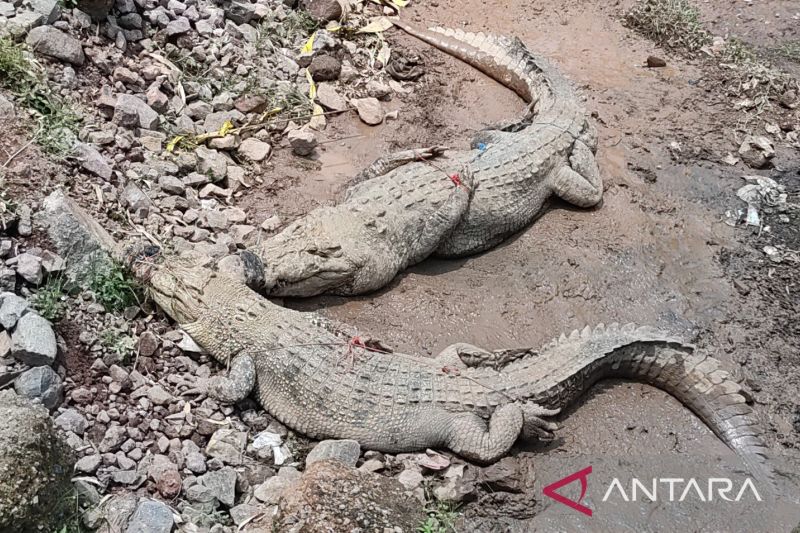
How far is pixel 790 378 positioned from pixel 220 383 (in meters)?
4.21

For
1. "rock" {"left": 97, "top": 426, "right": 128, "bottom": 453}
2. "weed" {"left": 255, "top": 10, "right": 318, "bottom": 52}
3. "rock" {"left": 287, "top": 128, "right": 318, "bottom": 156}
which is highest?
"weed" {"left": 255, "top": 10, "right": 318, "bottom": 52}

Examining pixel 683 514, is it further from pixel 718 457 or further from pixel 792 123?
pixel 792 123

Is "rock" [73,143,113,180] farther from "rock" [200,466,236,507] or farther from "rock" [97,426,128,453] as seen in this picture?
"rock" [200,466,236,507]

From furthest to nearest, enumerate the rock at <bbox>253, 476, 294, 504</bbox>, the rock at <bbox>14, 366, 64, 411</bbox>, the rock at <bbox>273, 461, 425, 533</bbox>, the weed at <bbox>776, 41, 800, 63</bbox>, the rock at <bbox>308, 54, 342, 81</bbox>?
the weed at <bbox>776, 41, 800, 63</bbox>, the rock at <bbox>308, 54, 342, 81</bbox>, the rock at <bbox>253, 476, 294, 504</bbox>, the rock at <bbox>14, 366, 64, 411</bbox>, the rock at <bbox>273, 461, 425, 533</bbox>

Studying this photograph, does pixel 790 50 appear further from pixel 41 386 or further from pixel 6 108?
pixel 41 386

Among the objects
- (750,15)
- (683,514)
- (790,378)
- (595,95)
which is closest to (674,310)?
(790,378)

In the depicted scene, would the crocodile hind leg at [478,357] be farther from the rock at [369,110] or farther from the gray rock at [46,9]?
the gray rock at [46,9]

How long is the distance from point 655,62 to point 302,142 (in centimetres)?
446

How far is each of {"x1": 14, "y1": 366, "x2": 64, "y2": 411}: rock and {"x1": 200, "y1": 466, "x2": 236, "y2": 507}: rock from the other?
942mm

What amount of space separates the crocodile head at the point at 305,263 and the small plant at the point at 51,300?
135 cm

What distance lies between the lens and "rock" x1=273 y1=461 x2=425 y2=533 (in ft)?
12.5

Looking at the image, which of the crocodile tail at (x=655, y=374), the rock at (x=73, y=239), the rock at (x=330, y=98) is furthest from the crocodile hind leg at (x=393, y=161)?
the rock at (x=73, y=239)

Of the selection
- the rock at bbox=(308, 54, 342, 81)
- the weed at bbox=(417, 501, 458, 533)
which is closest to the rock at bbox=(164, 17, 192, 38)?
the rock at bbox=(308, 54, 342, 81)

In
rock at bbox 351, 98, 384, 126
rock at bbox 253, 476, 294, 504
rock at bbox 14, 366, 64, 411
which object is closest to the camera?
rock at bbox 14, 366, 64, 411
